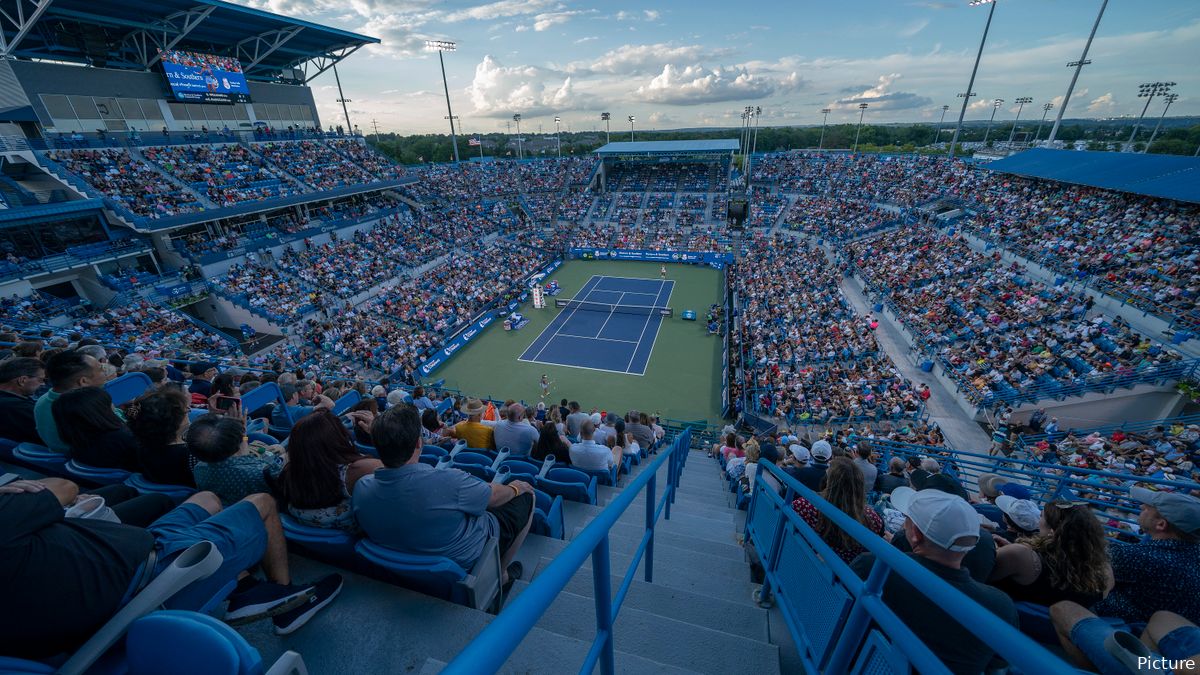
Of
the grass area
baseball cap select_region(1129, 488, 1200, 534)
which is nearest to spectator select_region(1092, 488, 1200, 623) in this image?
baseball cap select_region(1129, 488, 1200, 534)

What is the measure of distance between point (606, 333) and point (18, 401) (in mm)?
24004

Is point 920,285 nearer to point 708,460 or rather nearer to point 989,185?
point 989,185

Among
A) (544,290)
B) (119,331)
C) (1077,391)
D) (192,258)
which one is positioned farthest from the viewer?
(544,290)

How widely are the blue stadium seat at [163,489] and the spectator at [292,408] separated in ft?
4.27

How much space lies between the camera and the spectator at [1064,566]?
2.94 meters

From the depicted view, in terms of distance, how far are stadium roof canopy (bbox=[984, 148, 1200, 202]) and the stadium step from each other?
2508cm

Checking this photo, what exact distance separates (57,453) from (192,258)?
27911 millimetres

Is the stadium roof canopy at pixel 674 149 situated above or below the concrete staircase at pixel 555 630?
above

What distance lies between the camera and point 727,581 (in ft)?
14.0

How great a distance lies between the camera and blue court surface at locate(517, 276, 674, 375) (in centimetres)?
2419

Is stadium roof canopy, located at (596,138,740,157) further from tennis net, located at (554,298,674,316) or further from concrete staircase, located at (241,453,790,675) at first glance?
concrete staircase, located at (241,453,790,675)

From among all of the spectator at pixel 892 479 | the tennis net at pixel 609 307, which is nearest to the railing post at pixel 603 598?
the spectator at pixel 892 479

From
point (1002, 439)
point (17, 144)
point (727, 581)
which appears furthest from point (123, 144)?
point (1002, 439)

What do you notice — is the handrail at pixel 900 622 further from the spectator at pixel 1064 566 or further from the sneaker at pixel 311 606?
A: the sneaker at pixel 311 606
